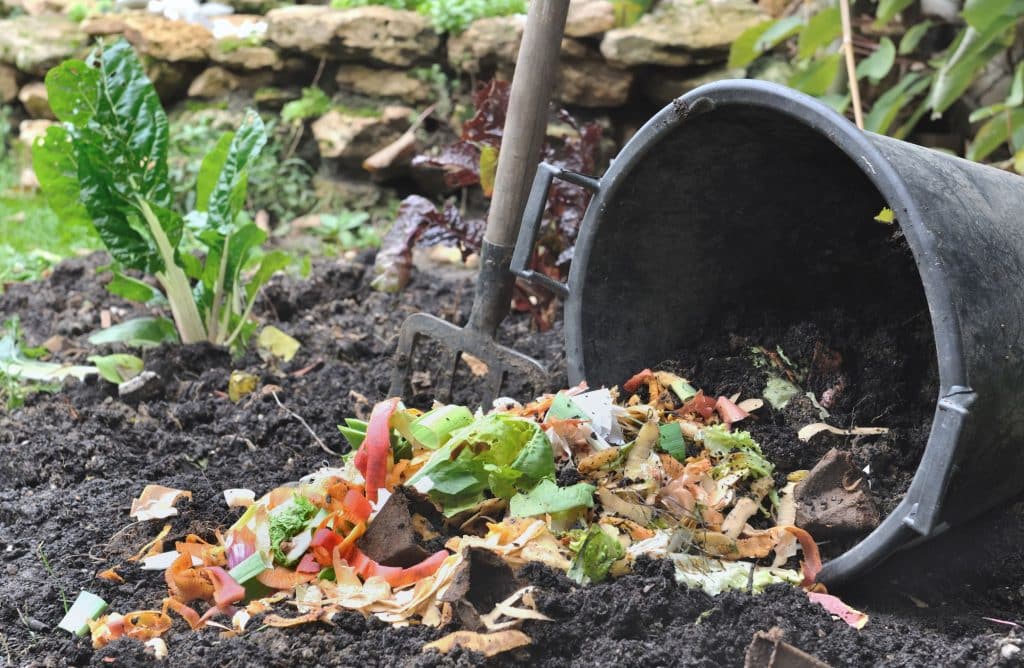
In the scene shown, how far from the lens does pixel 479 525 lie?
1854 millimetres

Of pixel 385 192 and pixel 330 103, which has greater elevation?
pixel 330 103

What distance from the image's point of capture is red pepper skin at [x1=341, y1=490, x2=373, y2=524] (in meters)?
1.77

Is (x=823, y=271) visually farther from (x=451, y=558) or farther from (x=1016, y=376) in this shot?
(x=451, y=558)

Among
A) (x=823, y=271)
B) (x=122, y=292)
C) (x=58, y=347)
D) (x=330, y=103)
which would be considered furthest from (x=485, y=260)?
(x=330, y=103)

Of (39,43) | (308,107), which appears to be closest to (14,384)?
(308,107)

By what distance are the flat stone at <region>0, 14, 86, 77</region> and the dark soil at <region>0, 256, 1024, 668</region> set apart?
10.2ft

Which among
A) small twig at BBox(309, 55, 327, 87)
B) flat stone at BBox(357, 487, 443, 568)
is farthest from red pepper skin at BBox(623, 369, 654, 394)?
small twig at BBox(309, 55, 327, 87)

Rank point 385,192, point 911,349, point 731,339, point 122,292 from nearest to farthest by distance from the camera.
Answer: point 911,349, point 731,339, point 122,292, point 385,192

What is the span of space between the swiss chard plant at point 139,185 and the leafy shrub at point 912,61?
1930 millimetres

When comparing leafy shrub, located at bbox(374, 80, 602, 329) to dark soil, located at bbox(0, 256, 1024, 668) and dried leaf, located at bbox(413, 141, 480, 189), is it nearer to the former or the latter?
dried leaf, located at bbox(413, 141, 480, 189)

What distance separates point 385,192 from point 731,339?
2.79 metres

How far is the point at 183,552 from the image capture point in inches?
70.2

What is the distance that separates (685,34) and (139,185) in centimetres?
239

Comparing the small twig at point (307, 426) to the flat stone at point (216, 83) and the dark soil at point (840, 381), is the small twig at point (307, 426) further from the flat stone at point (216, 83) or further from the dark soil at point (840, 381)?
the flat stone at point (216, 83)
